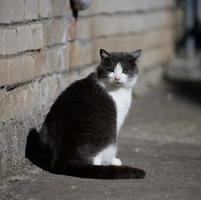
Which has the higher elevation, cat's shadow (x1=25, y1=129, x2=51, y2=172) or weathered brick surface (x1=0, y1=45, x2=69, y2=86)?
weathered brick surface (x1=0, y1=45, x2=69, y2=86)

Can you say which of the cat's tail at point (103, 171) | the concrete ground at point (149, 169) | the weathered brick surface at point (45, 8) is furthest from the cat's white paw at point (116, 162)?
the weathered brick surface at point (45, 8)

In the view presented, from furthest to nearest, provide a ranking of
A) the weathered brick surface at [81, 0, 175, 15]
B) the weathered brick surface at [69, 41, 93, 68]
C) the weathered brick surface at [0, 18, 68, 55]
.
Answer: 1. the weathered brick surface at [81, 0, 175, 15]
2. the weathered brick surface at [69, 41, 93, 68]
3. the weathered brick surface at [0, 18, 68, 55]

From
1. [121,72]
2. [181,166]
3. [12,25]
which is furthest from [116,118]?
[12,25]

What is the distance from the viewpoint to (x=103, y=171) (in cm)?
562

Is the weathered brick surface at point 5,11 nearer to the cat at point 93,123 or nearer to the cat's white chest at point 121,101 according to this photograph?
the cat at point 93,123

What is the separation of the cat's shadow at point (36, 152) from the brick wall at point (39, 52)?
0.33 feet

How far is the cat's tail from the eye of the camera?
5625mm

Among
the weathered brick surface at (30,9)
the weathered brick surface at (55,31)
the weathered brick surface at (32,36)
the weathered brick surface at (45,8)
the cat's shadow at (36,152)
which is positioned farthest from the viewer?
the weathered brick surface at (55,31)

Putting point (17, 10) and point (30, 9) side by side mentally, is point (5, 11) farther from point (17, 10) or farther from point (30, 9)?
point (30, 9)

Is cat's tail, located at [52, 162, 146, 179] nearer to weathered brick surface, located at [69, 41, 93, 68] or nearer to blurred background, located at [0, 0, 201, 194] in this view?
blurred background, located at [0, 0, 201, 194]

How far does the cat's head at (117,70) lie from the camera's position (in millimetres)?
6086

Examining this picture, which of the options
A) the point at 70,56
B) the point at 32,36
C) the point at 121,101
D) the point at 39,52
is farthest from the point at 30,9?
the point at 70,56

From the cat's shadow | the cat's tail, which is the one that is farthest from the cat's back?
the cat's tail

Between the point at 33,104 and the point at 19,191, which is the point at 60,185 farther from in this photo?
the point at 33,104
